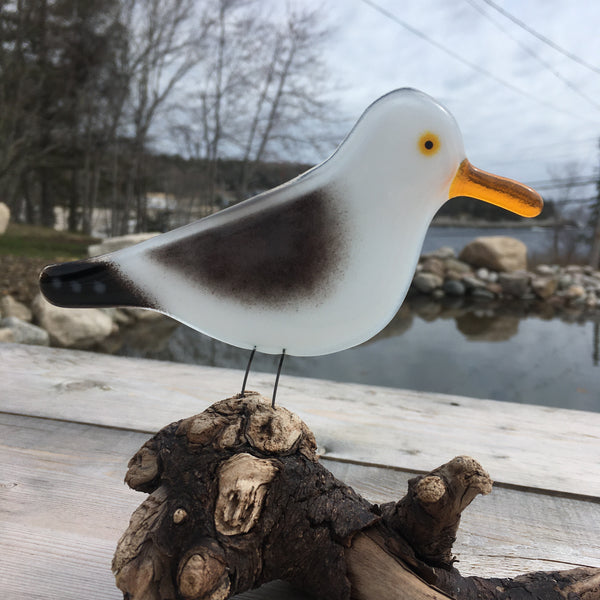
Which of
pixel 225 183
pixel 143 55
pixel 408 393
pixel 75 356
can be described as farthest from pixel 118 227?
pixel 408 393

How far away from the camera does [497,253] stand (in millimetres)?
4668

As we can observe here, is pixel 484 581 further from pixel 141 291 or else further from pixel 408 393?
pixel 408 393

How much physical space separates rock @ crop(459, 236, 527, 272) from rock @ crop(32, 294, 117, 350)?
145 inches

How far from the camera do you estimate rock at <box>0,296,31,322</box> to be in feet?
9.29

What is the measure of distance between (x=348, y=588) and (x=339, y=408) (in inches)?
25.3

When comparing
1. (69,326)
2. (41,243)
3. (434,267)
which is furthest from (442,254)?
(41,243)

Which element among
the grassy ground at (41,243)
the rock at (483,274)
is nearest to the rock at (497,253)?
A: the rock at (483,274)

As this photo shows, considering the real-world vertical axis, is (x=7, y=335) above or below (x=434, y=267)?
below

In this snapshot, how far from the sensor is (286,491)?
0.49 metres

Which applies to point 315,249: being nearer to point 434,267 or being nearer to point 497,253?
point 434,267

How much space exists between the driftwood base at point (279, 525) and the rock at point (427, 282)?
4.11m

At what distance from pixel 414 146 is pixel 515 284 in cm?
427

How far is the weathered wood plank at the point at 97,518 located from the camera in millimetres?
573

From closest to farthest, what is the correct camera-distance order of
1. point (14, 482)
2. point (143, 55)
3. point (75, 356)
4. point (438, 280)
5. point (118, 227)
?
point (14, 482) < point (75, 356) < point (438, 280) < point (143, 55) < point (118, 227)
